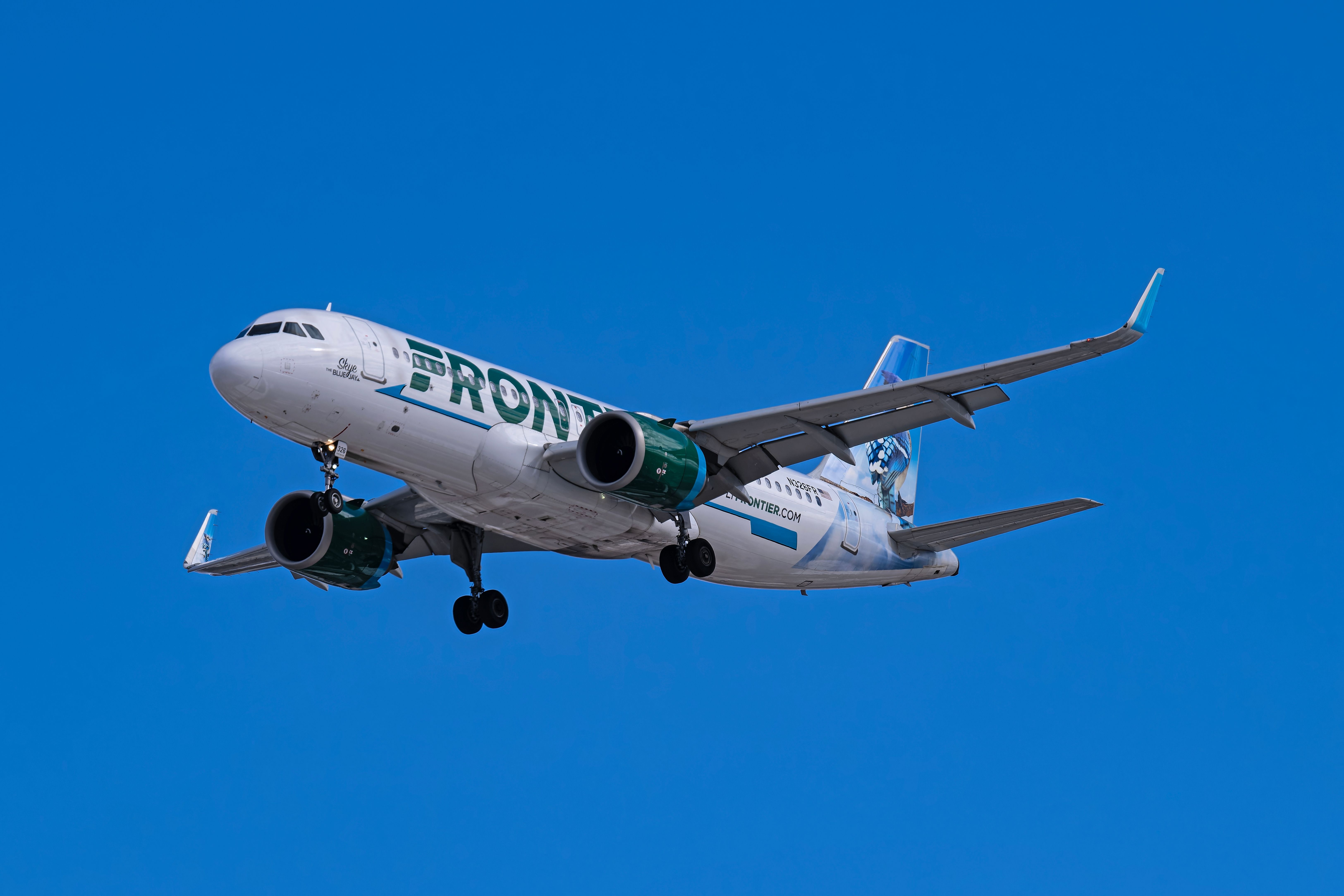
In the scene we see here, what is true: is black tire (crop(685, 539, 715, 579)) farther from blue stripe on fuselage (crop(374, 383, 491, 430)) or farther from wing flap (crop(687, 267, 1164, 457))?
blue stripe on fuselage (crop(374, 383, 491, 430))

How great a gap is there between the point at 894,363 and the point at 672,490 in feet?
57.7

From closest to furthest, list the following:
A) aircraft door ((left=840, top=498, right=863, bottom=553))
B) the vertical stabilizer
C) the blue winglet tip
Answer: the blue winglet tip → aircraft door ((left=840, top=498, right=863, bottom=553)) → the vertical stabilizer

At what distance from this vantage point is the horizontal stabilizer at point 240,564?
39.8m

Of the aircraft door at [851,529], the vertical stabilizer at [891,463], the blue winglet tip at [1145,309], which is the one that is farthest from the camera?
the vertical stabilizer at [891,463]

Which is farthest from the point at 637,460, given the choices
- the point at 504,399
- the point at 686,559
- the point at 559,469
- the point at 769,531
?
the point at 769,531

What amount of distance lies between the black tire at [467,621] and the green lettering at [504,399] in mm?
7328

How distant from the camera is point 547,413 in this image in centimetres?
3150

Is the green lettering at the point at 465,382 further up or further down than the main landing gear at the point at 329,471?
further up

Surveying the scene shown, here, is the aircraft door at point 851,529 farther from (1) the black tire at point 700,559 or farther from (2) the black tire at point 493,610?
(2) the black tire at point 493,610

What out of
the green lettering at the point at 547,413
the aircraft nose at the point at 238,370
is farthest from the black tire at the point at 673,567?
the aircraft nose at the point at 238,370

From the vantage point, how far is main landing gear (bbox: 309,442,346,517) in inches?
1139

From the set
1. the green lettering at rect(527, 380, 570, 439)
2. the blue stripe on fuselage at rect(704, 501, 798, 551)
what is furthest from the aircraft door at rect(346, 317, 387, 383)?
the blue stripe on fuselage at rect(704, 501, 798, 551)

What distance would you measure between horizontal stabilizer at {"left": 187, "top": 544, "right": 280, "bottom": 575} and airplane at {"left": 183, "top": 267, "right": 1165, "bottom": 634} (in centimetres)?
10

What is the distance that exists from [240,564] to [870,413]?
19322mm
